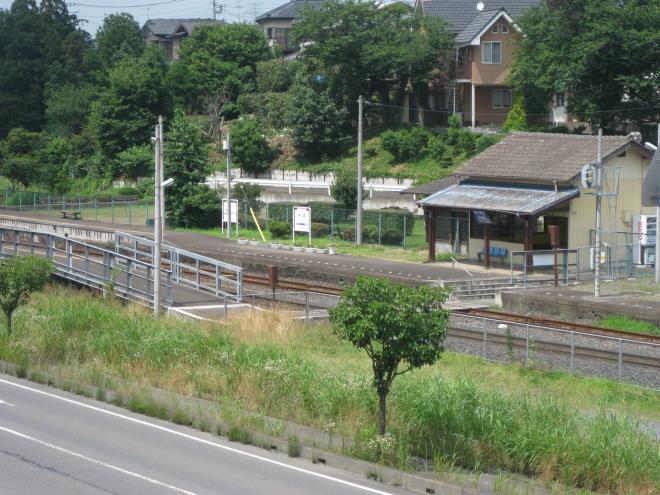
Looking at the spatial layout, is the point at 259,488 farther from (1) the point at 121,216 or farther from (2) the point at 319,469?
(1) the point at 121,216

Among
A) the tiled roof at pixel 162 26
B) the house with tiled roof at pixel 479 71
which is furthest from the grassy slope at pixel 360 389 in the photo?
the tiled roof at pixel 162 26

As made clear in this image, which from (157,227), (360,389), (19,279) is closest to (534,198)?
(157,227)

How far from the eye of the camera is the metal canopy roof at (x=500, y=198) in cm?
3709

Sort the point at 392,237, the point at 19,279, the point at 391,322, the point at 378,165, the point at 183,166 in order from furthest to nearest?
the point at 378,165, the point at 183,166, the point at 392,237, the point at 19,279, the point at 391,322

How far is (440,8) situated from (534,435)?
63.2 meters

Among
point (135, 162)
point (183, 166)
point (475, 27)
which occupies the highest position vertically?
point (475, 27)

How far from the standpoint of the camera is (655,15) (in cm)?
5138

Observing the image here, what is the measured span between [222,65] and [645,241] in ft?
160

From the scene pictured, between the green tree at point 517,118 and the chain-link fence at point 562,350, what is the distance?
34008 millimetres

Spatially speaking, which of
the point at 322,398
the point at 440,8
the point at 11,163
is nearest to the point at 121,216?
the point at 11,163

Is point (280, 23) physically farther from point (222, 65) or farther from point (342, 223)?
point (342, 223)

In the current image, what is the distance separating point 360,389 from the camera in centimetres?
1620

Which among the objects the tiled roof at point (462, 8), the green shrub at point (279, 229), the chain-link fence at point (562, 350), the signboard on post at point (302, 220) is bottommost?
the chain-link fence at point (562, 350)

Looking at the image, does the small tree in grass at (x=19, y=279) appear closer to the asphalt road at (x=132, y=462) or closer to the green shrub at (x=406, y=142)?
the asphalt road at (x=132, y=462)
